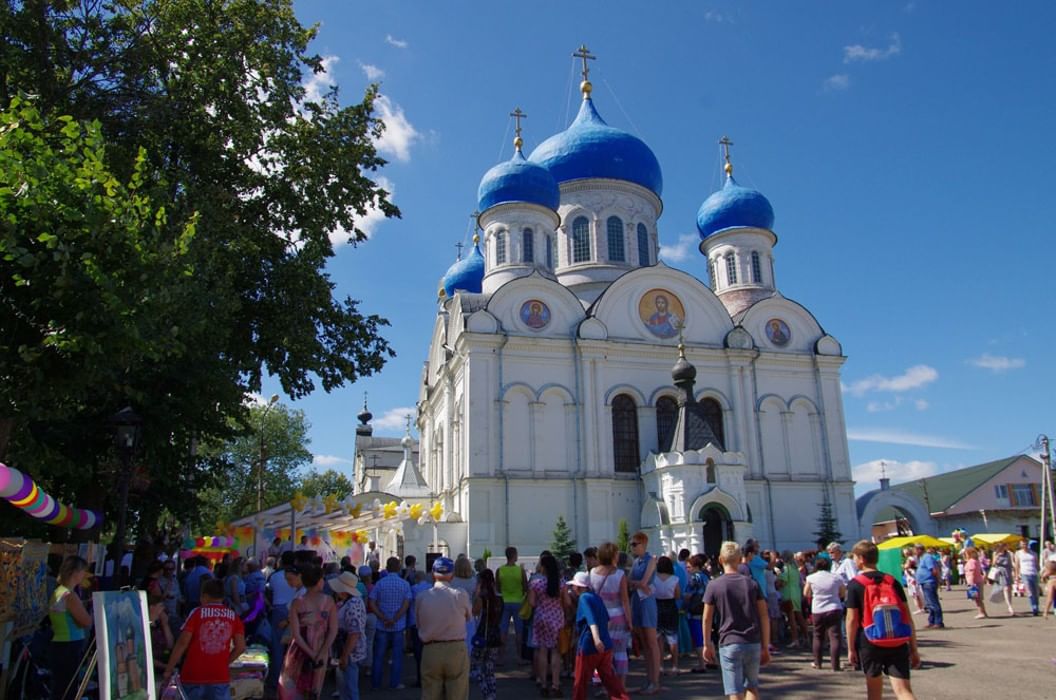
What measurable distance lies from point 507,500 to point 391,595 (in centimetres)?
1671

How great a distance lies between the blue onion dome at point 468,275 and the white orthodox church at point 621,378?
472 cm

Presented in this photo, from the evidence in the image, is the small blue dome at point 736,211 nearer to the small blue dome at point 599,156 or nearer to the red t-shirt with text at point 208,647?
the small blue dome at point 599,156

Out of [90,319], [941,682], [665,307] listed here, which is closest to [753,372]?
Result: [665,307]

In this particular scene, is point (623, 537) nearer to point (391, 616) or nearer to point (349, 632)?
point (391, 616)

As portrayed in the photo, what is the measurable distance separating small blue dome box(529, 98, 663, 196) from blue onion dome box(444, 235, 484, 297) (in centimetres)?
684

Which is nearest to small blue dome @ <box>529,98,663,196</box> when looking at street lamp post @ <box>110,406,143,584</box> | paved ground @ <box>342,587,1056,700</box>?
paved ground @ <box>342,587,1056,700</box>

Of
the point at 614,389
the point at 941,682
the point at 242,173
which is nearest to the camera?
the point at 941,682

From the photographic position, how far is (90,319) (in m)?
8.21

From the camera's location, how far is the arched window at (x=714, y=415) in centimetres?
2987

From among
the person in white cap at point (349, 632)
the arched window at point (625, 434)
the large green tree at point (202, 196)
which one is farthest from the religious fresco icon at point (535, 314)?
the person in white cap at point (349, 632)

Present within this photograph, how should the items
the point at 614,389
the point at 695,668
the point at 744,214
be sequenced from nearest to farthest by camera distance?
the point at 695,668, the point at 614,389, the point at 744,214

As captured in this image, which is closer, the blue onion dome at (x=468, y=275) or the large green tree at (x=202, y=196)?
the large green tree at (x=202, y=196)

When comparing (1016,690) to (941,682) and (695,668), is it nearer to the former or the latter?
(941,682)

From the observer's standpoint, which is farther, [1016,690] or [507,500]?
[507,500]
